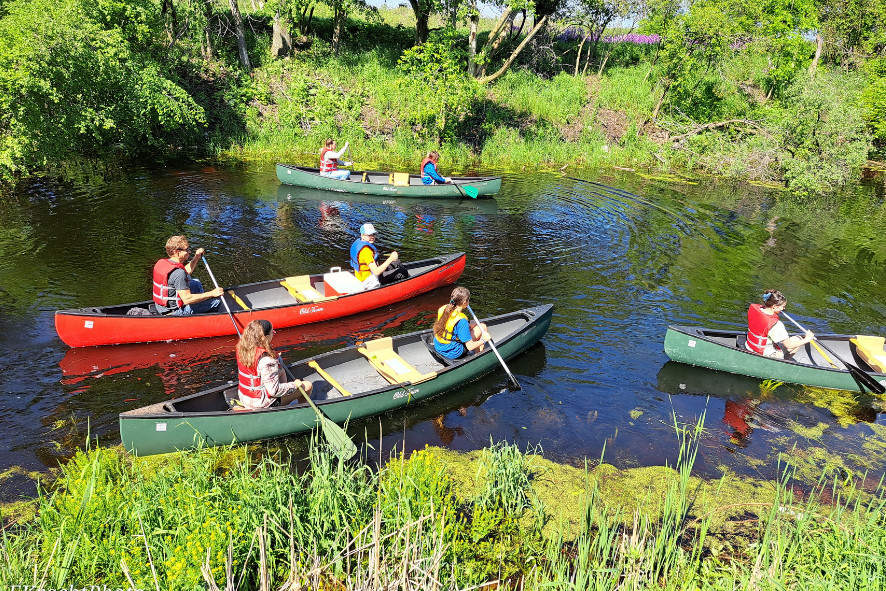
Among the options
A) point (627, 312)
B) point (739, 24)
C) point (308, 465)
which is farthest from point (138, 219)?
point (739, 24)

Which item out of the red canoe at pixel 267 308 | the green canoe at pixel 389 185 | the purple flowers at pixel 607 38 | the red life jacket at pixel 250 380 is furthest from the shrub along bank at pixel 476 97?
the red life jacket at pixel 250 380

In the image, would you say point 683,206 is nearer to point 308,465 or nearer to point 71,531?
point 308,465

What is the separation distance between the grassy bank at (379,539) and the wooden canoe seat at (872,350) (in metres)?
4.66

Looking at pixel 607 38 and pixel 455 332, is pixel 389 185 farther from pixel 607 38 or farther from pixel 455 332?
pixel 607 38

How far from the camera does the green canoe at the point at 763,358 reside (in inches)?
353

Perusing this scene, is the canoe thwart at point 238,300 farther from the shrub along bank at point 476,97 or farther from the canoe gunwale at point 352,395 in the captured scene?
the shrub along bank at point 476,97

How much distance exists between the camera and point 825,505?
6.82 metres

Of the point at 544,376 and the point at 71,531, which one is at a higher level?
the point at 71,531

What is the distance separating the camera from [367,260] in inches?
439

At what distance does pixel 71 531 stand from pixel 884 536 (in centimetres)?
656

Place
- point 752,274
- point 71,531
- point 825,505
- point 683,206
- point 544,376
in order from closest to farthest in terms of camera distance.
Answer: point 71,531, point 825,505, point 544,376, point 752,274, point 683,206

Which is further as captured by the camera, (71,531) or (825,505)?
(825,505)

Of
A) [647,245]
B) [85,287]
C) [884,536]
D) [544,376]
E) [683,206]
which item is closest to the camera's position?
[884,536]

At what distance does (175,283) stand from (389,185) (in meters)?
9.91
